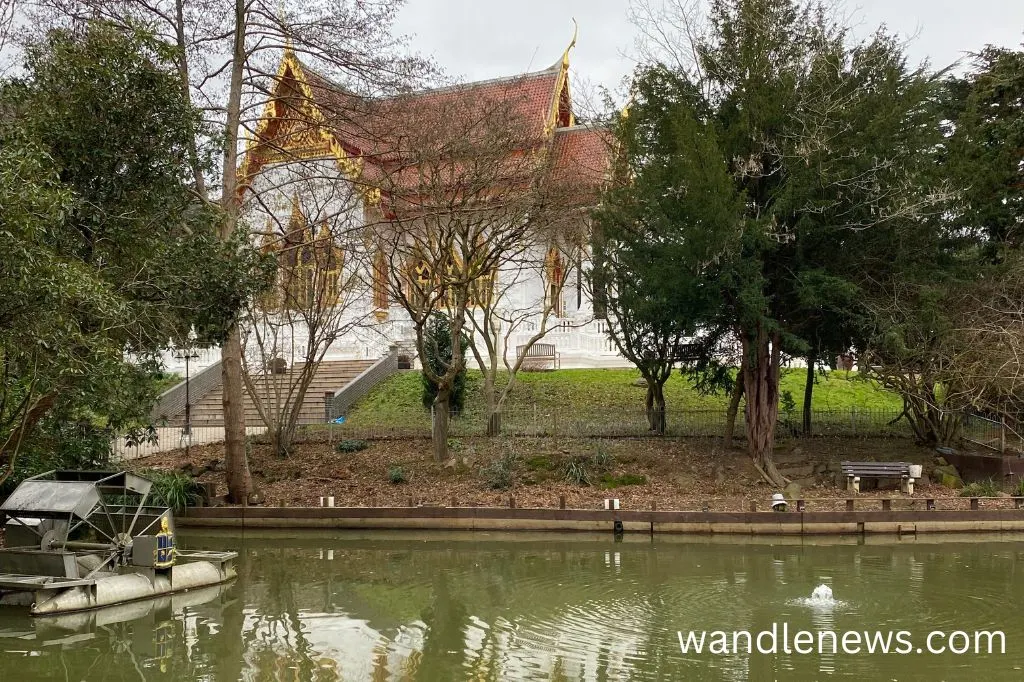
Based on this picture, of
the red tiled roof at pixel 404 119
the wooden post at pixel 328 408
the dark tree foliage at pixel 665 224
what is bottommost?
the wooden post at pixel 328 408

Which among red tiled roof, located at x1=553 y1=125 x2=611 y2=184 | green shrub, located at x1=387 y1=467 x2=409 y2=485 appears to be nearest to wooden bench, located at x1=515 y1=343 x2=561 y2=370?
red tiled roof, located at x1=553 y1=125 x2=611 y2=184

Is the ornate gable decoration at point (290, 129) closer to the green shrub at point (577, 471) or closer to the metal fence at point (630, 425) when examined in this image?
the metal fence at point (630, 425)

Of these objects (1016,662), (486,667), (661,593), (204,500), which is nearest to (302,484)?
(204,500)

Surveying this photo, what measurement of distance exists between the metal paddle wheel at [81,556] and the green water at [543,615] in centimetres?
33

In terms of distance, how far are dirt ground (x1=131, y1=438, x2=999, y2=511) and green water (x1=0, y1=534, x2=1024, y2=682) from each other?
8.78 ft

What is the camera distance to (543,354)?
97.1 feet

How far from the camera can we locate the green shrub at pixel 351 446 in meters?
22.4

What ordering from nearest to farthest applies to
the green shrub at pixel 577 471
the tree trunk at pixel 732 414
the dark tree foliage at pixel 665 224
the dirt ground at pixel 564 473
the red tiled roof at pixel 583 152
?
the dark tree foliage at pixel 665 224 < the dirt ground at pixel 564 473 < the green shrub at pixel 577 471 < the tree trunk at pixel 732 414 < the red tiled roof at pixel 583 152

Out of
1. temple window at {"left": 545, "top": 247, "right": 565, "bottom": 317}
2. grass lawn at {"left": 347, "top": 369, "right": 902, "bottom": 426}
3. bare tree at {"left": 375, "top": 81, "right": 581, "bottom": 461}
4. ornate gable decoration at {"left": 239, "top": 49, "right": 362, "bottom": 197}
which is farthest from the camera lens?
temple window at {"left": 545, "top": 247, "right": 565, "bottom": 317}

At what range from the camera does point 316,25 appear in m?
17.6

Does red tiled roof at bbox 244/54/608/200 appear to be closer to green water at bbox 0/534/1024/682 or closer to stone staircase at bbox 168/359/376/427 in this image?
stone staircase at bbox 168/359/376/427

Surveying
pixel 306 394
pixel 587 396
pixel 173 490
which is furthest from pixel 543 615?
pixel 306 394

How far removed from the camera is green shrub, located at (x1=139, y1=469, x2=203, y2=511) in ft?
59.4

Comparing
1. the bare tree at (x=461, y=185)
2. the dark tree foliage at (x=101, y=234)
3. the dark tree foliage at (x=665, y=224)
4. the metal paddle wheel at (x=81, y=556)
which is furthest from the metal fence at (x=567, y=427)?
the dark tree foliage at (x=101, y=234)
